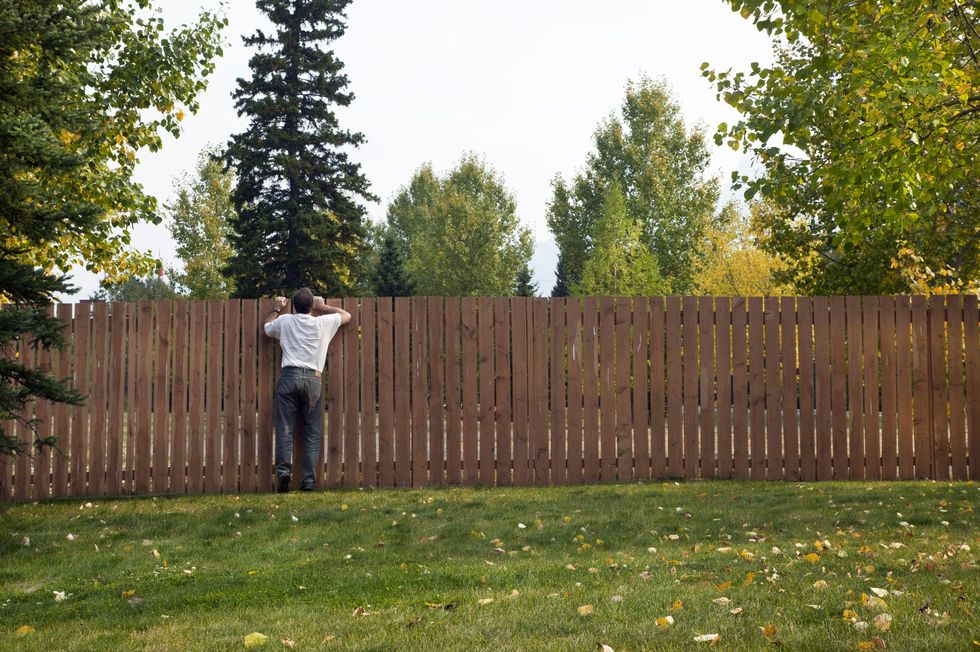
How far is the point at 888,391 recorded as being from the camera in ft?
31.8

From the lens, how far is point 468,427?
31.1 feet

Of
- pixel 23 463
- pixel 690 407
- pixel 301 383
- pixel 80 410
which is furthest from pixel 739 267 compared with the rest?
pixel 23 463

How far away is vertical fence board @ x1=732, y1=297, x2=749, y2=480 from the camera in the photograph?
956cm

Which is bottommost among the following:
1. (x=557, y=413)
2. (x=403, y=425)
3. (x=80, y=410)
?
(x=403, y=425)

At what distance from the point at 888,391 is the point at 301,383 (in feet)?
20.8

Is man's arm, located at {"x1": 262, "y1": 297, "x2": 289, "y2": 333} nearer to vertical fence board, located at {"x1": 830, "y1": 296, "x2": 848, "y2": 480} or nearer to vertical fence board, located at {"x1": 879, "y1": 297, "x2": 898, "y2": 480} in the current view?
vertical fence board, located at {"x1": 830, "y1": 296, "x2": 848, "y2": 480}

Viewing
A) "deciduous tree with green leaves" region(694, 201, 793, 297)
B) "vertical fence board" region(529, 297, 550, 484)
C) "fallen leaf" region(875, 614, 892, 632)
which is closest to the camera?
"fallen leaf" region(875, 614, 892, 632)

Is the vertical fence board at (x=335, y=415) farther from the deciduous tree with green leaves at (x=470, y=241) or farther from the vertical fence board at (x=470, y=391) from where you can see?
the deciduous tree with green leaves at (x=470, y=241)

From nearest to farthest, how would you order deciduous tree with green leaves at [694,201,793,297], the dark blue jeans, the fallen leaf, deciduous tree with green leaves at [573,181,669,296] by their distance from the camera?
the fallen leaf < the dark blue jeans < deciduous tree with green leaves at [573,181,669,296] < deciduous tree with green leaves at [694,201,793,297]

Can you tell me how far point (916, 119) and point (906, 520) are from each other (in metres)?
3.39

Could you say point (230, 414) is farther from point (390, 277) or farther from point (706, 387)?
point (390, 277)

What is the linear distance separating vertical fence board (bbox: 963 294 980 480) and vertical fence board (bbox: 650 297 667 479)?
332 cm

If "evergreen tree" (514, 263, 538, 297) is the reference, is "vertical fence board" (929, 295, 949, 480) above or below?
below

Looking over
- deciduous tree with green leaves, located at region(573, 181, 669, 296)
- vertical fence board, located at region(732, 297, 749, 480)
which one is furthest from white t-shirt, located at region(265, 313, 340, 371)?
deciduous tree with green leaves, located at region(573, 181, 669, 296)
